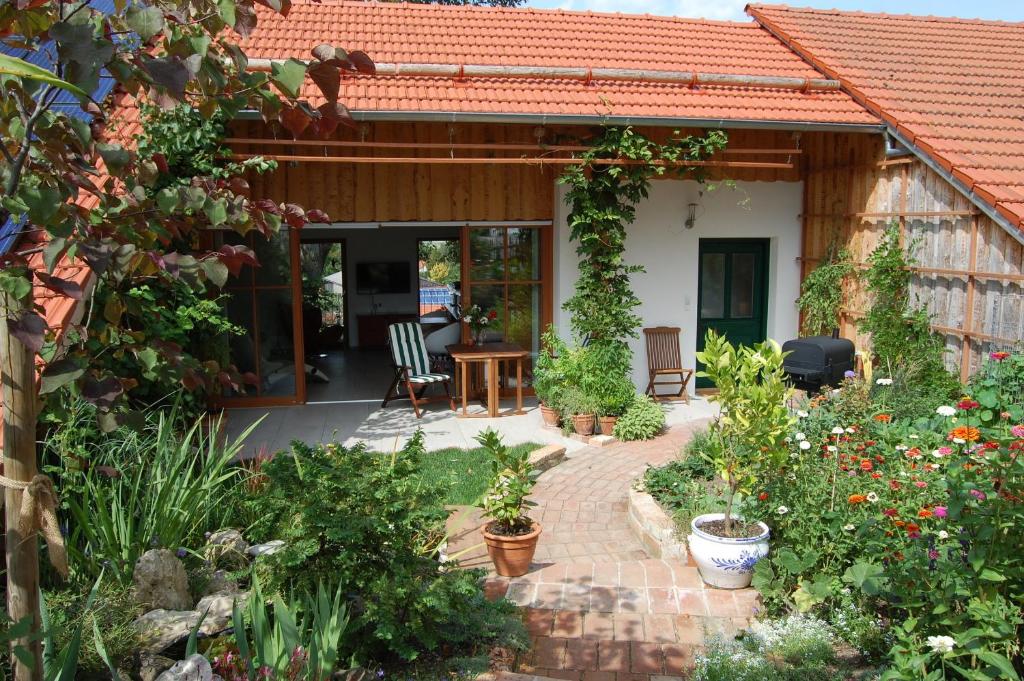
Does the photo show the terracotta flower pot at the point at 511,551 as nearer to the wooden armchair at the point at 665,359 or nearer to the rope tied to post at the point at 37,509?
the rope tied to post at the point at 37,509

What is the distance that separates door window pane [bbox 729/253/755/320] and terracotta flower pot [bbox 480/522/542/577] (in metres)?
6.77

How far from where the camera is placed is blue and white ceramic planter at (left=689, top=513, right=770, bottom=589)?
456 cm

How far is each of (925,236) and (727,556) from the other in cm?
584

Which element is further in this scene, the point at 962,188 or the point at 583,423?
the point at 583,423

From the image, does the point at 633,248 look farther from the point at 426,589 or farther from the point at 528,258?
the point at 426,589

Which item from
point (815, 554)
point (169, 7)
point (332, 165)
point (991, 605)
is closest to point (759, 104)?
point (332, 165)

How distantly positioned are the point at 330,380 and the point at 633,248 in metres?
5.02

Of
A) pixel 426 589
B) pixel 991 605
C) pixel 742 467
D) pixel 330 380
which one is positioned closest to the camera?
pixel 991 605

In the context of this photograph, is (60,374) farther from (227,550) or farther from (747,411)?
(747,411)

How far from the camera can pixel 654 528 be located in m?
5.46

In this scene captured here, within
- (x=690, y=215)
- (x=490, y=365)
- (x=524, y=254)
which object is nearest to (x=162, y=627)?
(x=490, y=365)

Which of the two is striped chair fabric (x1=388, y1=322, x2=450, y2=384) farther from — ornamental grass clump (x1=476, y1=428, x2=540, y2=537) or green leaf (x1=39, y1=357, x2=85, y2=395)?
green leaf (x1=39, y1=357, x2=85, y2=395)

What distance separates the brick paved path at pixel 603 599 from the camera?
3896 mm

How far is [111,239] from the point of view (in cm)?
200
